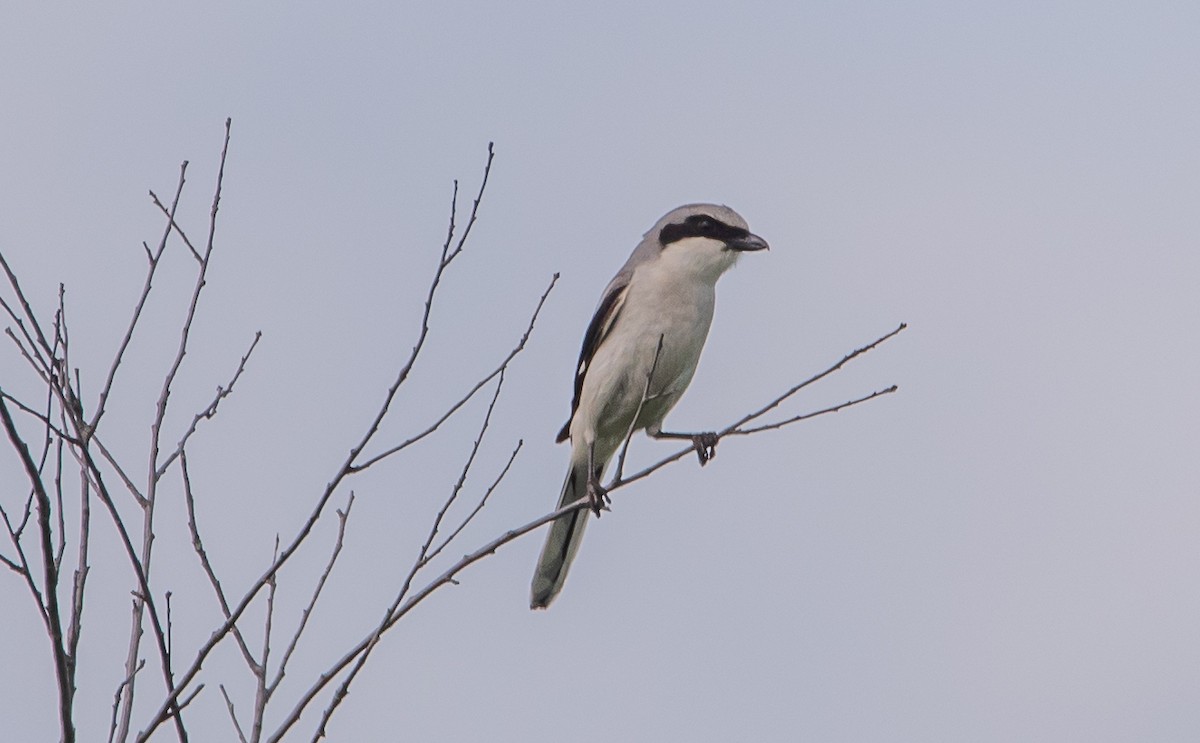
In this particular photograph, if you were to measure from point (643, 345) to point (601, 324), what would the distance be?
375 mm

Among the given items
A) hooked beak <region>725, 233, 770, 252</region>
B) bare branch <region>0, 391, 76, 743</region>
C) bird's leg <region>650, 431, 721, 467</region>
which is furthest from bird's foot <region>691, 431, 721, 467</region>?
bare branch <region>0, 391, 76, 743</region>

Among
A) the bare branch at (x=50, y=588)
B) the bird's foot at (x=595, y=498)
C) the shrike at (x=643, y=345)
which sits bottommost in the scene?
the bare branch at (x=50, y=588)

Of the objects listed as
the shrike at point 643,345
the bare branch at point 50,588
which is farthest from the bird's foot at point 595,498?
the bare branch at point 50,588

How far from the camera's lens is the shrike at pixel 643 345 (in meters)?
6.37

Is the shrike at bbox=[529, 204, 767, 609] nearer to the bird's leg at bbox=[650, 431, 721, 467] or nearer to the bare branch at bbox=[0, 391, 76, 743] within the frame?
the bird's leg at bbox=[650, 431, 721, 467]

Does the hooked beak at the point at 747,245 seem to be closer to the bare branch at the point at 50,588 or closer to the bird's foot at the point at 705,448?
the bird's foot at the point at 705,448

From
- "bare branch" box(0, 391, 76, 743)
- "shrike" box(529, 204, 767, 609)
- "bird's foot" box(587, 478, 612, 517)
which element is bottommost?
"bare branch" box(0, 391, 76, 743)

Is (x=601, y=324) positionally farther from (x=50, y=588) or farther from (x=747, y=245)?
(x=50, y=588)

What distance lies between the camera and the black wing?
6.60 meters

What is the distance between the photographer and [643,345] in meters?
6.33

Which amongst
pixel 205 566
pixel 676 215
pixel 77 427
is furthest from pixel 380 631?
pixel 676 215

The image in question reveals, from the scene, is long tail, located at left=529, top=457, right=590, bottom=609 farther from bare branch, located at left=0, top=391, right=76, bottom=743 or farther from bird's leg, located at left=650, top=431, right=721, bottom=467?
bare branch, located at left=0, top=391, right=76, bottom=743

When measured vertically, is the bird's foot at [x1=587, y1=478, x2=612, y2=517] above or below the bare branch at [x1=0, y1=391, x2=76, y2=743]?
above

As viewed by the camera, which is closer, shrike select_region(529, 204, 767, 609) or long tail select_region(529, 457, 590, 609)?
shrike select_region(529, 204, 767, 609)
